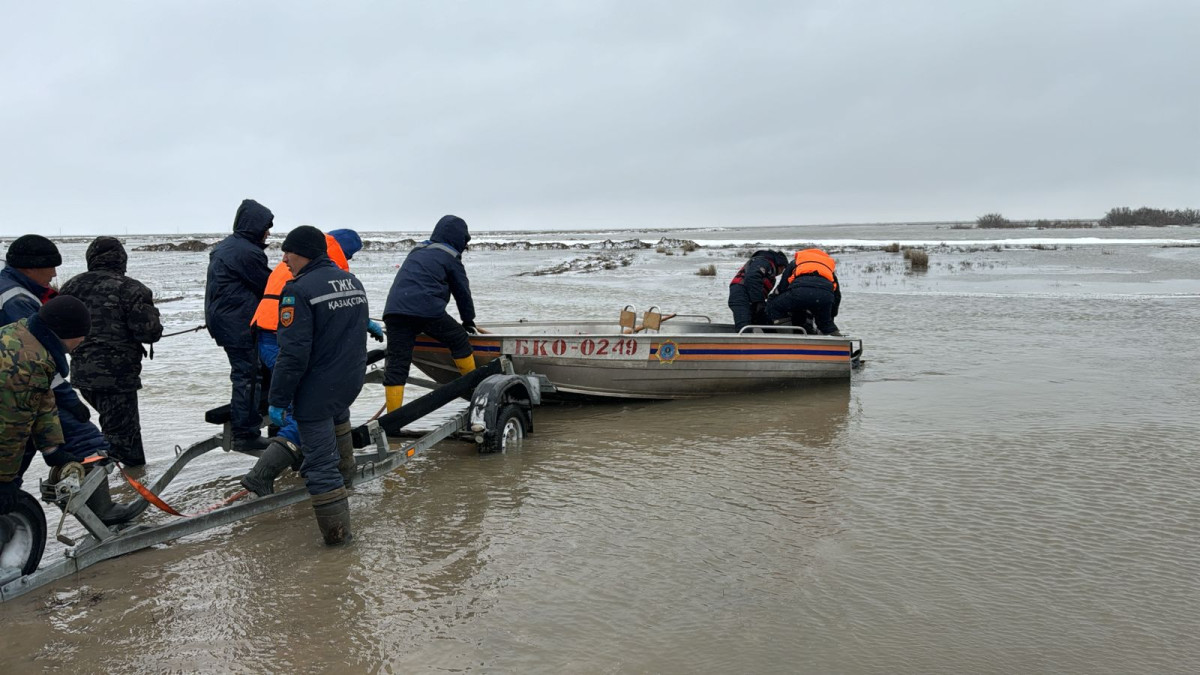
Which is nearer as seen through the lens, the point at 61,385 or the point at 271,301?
the point at 61,385

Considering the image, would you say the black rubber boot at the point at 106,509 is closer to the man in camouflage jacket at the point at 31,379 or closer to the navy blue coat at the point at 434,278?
the man in camouflage jacket at the point at 31,379

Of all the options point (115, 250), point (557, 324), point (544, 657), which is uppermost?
point (115, 250)

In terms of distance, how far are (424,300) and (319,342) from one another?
2160 millimetres

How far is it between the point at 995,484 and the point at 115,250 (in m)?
6.51

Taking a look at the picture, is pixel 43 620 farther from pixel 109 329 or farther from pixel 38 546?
pixel 109 329

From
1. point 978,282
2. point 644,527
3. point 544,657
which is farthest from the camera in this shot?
point 978,282

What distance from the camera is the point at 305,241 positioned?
14.4 ft

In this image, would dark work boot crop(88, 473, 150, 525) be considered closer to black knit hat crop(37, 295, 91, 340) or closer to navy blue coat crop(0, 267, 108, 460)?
navy blue coat crop(0, 267, 108, 460)

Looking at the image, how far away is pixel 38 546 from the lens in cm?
411

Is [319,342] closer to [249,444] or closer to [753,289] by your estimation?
[249,444]

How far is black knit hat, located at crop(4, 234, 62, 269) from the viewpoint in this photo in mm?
4633

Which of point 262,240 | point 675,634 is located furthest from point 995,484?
point 262,240

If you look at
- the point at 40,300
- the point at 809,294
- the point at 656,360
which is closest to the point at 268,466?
the point at 40,300

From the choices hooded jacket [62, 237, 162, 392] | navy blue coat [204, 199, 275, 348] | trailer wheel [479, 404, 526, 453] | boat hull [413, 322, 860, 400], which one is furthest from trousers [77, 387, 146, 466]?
trailer wheel [479, 404, 526, 453]
